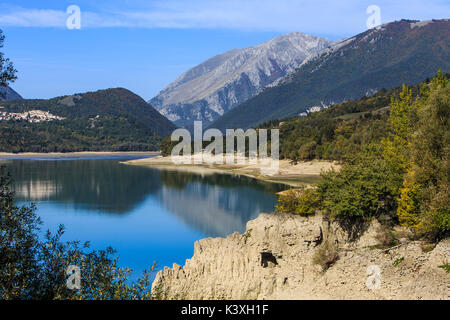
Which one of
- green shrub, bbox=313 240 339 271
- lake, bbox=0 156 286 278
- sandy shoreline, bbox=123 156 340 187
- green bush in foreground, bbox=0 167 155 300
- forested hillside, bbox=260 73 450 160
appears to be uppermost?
forested hillside, bbox=260 73 450 160

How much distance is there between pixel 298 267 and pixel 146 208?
32.8 meters

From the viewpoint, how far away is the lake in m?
30.5

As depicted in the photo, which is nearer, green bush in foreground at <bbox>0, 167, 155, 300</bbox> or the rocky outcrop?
green bush in foreground at <bbox>0, 167, 155, 300</bbox>

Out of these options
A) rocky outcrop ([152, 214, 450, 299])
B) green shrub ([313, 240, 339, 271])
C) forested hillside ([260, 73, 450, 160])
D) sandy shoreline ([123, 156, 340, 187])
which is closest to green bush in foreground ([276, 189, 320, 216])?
rocky outcrop ([152, 214, 450, 299])

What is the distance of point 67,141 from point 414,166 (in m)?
170

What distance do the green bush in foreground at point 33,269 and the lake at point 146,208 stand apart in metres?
12.1

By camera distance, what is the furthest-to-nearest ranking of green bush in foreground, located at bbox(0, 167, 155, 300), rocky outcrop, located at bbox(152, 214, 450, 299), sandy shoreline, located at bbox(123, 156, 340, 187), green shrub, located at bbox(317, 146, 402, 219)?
1. sandy shoreline, located at bbox(123, 156, 340, 187)
2. green shrub, located at bbox(317, 146, 402, 219)
3. rocky outcrop, located at bbox(152, 214, 450, 299)
4. green bush in foreground, located at bbox(0, 167, 155, 300)

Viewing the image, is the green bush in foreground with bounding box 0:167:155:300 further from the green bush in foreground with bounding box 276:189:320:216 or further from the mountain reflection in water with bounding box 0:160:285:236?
the mountain reflection in water with bounding box 0:160:285:236

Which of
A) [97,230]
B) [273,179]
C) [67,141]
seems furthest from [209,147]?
[67,141]

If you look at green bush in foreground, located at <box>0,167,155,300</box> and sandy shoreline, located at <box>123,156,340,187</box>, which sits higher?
green bush in foreground, located at <box>0,167,155,300</box>

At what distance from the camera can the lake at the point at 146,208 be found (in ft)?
100

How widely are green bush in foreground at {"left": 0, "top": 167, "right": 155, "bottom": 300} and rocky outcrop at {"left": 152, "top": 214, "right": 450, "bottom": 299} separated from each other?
242cm

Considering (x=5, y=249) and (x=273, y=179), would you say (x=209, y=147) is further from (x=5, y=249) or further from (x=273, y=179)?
(x=5, y=249)

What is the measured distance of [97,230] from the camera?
34656 mm
